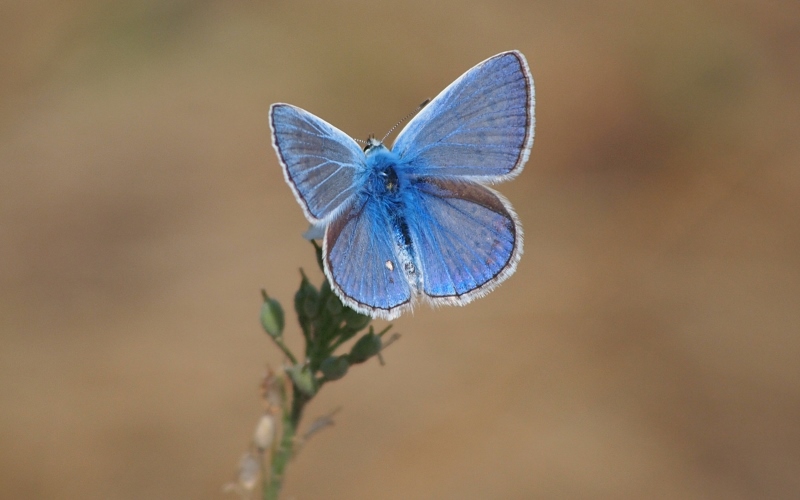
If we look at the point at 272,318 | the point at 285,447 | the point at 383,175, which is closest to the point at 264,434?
the point at 285,447

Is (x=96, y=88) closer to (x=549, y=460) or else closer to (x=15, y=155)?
(x=15, y=155)

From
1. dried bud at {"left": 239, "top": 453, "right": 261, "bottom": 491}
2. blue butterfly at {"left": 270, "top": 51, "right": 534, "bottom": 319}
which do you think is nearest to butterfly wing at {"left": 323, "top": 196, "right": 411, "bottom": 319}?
blue butterfly at {"left": 270, "top": 51, "right": 534, "bottom": 319}

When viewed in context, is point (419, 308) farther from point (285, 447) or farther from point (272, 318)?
point (285, 447)

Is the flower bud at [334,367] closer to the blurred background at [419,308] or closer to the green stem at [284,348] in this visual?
the green stem at [284,348]

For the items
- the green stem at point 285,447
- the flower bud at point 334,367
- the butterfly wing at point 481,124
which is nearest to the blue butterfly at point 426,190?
the butterfly wing at point 481,124

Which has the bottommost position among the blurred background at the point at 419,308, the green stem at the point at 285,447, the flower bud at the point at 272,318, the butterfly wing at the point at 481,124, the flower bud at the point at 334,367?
the green stem at the point at 285,447

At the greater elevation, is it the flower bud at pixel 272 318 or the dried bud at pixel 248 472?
the flower bud at pixel 272 318

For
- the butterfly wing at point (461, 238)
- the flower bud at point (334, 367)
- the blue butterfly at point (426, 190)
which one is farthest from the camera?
the butterfly wing at point (461, 238)
